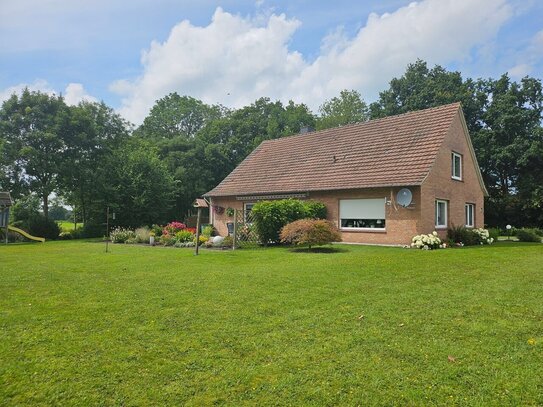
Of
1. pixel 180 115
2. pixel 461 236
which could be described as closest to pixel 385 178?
pixel 461 236

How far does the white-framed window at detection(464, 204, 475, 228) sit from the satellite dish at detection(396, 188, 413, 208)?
6.90 metres

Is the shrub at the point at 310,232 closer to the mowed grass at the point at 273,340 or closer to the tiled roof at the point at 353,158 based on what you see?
the tiled roof at the point at 353,158

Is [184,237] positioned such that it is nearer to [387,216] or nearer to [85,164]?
A: [387,216]

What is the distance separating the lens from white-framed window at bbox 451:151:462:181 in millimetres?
20797

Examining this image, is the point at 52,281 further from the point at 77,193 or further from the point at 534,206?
the point at 534,206

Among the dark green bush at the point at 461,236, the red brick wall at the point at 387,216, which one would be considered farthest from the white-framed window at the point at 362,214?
the dark green bush at the point at 461,236

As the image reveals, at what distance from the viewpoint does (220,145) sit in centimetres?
4900

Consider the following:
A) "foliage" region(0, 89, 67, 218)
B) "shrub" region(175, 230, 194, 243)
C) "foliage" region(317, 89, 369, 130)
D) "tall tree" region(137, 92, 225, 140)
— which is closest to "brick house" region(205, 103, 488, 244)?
"shrub" region(175, 230, 194, 243)

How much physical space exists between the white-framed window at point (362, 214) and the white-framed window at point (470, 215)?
269 inches

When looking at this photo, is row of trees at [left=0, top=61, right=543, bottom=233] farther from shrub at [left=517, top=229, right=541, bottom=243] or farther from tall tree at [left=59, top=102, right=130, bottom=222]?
shrub at [left=517, top=229, right=541, bottom=243]

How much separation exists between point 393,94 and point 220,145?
67.3 feet

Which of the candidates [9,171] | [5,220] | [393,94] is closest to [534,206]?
[393,94]

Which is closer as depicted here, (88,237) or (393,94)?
(88,237)

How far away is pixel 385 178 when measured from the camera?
18.5 meters
